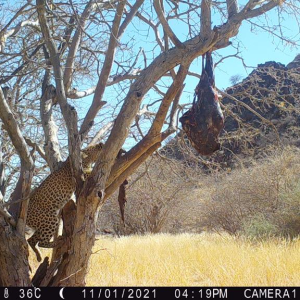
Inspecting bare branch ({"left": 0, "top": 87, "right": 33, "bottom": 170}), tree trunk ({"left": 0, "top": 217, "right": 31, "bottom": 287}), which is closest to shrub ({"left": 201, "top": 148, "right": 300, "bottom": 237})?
tree trunk ({"left": 0, "top": 217, "right": 31, "bottom": 287})

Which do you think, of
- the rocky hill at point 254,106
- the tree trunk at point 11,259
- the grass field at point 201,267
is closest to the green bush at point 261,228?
the rocky hill at point 254,106

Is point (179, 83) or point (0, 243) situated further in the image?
point (179, 83)

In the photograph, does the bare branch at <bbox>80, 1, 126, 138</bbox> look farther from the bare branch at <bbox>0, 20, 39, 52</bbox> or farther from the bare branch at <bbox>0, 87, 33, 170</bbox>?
the bare branch at <bbox>0, 20, 39, 52</bbox>

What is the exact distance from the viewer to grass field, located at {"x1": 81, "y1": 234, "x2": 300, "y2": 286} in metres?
5.43

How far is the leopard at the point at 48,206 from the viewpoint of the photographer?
449cm

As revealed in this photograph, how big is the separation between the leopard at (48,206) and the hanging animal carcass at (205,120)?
1465 mm

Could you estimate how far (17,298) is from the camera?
3695 mm

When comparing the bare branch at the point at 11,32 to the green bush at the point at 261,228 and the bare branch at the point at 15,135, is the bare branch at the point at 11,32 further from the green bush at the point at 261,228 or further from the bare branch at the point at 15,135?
the green bush at the point at 261,228

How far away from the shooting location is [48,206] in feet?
14.9

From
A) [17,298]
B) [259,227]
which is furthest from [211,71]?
[259,227]

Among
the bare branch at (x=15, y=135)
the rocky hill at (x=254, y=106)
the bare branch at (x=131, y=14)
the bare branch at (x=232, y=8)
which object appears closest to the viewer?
the bare branch at (x=15, y=135)

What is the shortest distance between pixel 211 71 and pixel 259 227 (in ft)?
26.3

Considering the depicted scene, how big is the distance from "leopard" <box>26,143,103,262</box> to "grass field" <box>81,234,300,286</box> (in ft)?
2.19

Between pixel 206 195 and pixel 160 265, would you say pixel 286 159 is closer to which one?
pixel 206 195
